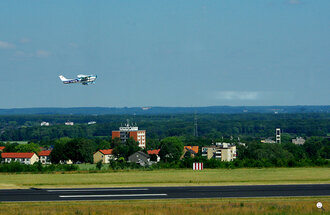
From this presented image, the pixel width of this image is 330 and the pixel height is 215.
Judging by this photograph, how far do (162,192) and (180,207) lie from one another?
1058cm

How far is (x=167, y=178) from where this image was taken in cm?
7131

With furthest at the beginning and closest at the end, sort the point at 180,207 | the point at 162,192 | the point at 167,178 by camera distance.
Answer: the point at 167,178 → the point at 162,192 → the point at 180,207

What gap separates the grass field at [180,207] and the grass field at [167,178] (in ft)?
45.2

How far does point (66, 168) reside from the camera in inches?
3595

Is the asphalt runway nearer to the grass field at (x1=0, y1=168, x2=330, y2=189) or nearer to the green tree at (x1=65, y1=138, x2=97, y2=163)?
the grass field at (x1=0, y1=168, x2=330, y2=189)

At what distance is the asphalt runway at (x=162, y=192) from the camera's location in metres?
54.2

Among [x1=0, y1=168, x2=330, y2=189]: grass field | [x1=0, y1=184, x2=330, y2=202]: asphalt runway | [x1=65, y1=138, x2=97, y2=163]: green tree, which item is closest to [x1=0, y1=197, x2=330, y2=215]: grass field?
[x1=0, y1=184, x2=330, y2=202]: asphalt runway

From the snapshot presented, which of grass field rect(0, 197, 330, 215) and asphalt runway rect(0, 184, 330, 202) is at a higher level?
grass field rect(0, 197, 330, 215)

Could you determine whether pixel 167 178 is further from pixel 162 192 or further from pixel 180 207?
pixel 180 207

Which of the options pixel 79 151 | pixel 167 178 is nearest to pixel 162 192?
pixel 167 178

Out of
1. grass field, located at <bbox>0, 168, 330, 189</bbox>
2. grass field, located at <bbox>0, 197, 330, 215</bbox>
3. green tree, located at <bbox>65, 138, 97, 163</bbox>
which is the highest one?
grass field, located at <bbox>0, 197, 330, 215</bbox>

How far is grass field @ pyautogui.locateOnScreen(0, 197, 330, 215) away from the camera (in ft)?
149

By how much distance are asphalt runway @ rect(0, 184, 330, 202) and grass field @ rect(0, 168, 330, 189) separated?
13.8ft

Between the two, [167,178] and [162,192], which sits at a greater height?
[162,192]
